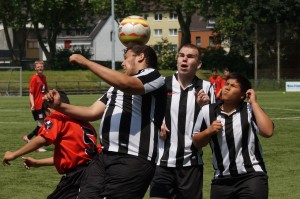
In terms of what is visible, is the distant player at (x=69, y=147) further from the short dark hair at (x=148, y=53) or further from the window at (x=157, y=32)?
the window at (x=157, y=32)

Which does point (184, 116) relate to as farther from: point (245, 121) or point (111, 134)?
point (111, 134)

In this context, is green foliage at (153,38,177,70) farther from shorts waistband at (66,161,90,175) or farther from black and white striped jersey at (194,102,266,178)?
shorts waistband at (66,161,90,175)

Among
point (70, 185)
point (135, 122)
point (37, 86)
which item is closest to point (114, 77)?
point (135, 122)

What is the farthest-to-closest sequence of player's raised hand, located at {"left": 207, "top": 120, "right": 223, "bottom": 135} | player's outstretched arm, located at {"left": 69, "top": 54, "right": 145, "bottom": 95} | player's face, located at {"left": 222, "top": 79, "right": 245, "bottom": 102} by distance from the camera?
player's face, located at {"left": 222, "top": 79, "right": 245, "bottom": 102} < player's raised hand, located at {"left": 207, "top": 120, "right": 223, "bottom": 135} < player's outstretched arm, located at {"left": 69, "top": 54, "right": 145, "bottom": 95}

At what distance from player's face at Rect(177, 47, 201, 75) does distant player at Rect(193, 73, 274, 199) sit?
2.34 feet

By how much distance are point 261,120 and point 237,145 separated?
0.35 meters

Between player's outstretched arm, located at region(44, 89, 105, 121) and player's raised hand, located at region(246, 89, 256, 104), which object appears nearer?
player's outstretched arm, located at region(44, 89, 105, 121)

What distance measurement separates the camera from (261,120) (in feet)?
24.2

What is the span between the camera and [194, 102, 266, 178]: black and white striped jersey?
7414mm

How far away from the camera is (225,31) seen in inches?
2798

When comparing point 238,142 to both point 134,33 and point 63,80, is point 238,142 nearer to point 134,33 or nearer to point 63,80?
point 134,33

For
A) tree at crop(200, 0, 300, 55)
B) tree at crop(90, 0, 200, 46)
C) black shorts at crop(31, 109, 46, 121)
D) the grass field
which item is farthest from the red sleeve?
tree at crop(90, 0, 200, 46)

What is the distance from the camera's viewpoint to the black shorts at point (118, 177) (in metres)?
6.41

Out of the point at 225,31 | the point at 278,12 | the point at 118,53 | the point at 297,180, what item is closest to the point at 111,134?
the point at 297,180
